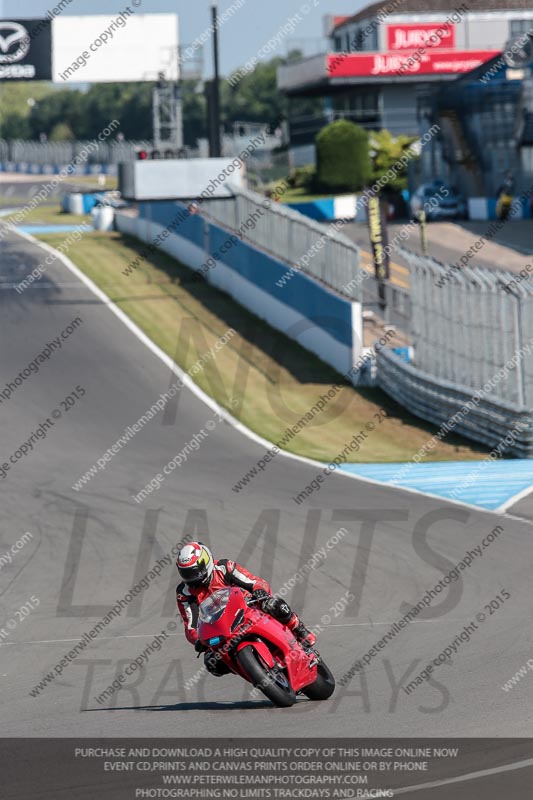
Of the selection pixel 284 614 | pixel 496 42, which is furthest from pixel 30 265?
pixel 496 42

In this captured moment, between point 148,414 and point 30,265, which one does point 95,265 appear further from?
point 148,414

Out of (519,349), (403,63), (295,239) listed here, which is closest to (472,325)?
(519,349)

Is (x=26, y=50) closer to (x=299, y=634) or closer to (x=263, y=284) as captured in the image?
(x=263, y=284)

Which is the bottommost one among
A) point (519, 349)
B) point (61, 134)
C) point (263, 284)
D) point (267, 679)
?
point (267, 679)

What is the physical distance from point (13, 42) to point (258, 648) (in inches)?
1776

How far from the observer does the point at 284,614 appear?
28.5 ft

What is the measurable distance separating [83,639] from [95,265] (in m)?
31.2

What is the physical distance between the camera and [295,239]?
106 ft

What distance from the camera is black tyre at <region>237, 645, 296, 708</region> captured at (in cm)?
823

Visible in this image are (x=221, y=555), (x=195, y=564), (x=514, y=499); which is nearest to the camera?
(x=195, y=564)

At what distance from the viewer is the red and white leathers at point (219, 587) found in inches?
344

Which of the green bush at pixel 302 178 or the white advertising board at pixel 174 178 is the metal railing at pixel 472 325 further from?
the green bush at pixel 302 178

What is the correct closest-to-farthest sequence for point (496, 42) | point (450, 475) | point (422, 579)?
point (422, 579), point (450, 475), point (496, 42)

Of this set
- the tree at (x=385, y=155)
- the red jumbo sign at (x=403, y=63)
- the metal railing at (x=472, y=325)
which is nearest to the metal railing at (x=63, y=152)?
the red jumbo sign at (x=403, y=63)
